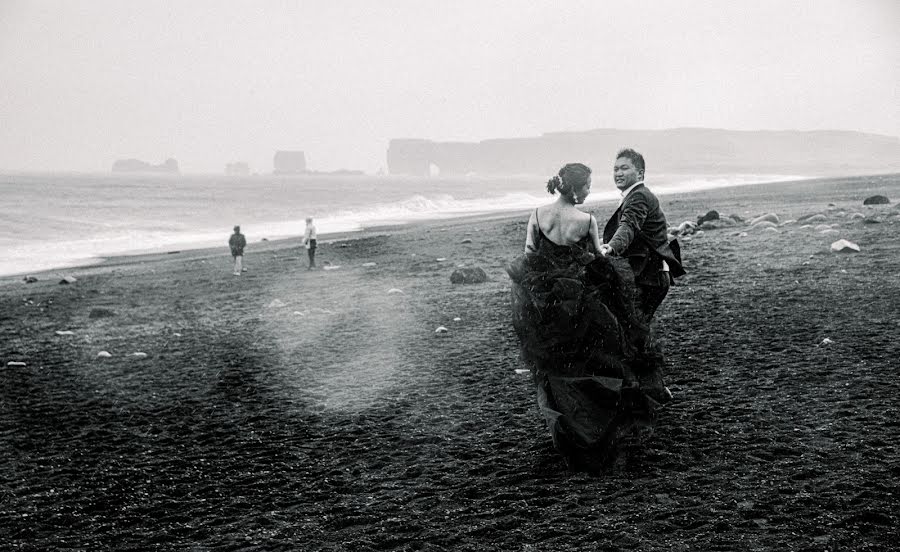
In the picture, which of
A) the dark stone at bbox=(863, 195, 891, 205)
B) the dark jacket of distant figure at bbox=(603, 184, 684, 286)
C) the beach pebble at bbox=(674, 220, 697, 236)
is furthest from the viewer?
the dark stone at bbox=(863, 195, 891, 205)

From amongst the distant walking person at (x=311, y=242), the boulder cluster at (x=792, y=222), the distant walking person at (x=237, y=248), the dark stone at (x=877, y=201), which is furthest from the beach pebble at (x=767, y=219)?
the distant walking person at (x=237, y=248)

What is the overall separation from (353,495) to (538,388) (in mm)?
1500

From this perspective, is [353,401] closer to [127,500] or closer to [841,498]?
[127,500]

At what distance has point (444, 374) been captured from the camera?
27.3ft

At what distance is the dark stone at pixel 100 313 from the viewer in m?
14.2

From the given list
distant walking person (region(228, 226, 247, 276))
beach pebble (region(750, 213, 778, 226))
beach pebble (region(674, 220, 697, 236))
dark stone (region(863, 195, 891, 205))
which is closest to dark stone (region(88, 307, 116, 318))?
distant walking person (region(228, 226, 247, 276))

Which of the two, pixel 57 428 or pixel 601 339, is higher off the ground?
pixel 601 339

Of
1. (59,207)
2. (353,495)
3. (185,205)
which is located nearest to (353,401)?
(353,495)

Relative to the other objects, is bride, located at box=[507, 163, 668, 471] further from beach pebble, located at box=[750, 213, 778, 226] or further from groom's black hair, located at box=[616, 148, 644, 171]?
beach pebble, located at box=[750, 213, 778, 226]

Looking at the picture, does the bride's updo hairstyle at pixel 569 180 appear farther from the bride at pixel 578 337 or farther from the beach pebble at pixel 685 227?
the beach pebble at pixel 685 227

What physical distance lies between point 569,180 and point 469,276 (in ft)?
31.8

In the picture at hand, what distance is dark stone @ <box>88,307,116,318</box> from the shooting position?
14155mm

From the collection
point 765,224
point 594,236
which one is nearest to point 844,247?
point 765,224

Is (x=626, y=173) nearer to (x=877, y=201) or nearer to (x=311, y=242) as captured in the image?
(x=311, y=242)
